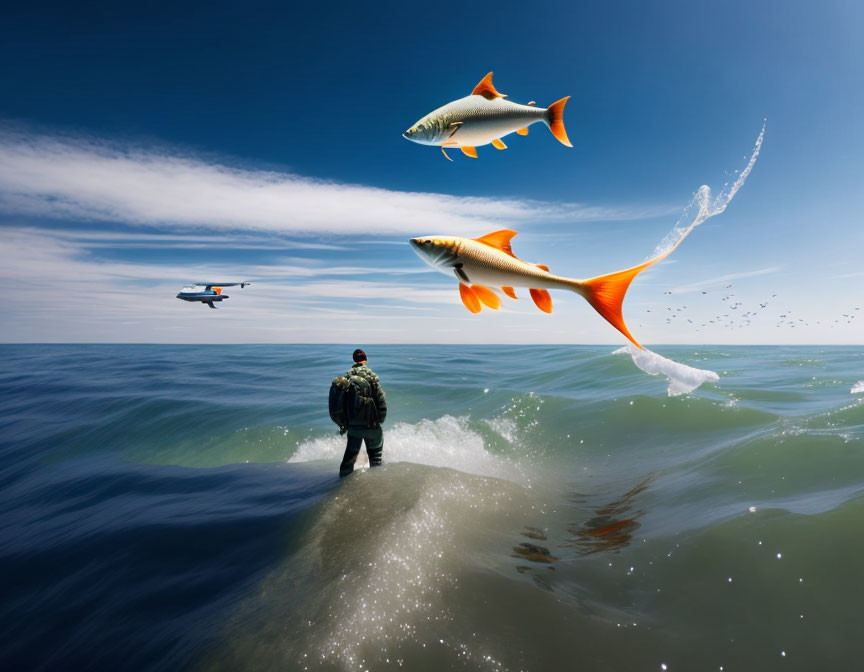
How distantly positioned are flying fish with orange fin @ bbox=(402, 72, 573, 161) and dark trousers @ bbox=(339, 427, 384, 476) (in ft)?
26.6

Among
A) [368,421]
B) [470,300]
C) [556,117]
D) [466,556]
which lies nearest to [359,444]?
[368,421]

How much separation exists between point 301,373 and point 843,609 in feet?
123

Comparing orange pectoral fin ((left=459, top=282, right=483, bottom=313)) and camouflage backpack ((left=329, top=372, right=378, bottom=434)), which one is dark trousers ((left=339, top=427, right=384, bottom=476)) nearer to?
camouflage backpack ((left=329, top=372, right=378, bottom=434))

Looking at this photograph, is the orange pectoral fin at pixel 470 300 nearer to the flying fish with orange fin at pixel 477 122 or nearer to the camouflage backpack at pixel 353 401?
the flying fish with orange fin at pixel 477 122

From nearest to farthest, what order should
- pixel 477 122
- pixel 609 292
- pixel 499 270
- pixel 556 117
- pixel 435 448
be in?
pixel 499 270 → pixel 609 292 → pixel 477 122 → pixel 556 117 → pixel 435 448

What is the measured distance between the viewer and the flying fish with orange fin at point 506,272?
3.53 feet

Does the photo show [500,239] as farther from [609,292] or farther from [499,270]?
[609,292]

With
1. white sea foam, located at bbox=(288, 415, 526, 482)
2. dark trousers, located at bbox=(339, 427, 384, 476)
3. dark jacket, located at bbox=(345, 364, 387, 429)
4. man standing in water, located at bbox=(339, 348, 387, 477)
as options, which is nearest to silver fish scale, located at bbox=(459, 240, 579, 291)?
man standing in water, located at bbox=(339, 348, 387, 477)

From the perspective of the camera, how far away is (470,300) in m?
1.24

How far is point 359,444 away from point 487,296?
873 cm

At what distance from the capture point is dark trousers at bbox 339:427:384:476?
9.16 m

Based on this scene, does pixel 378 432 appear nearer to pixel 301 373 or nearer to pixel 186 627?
pixel 186 627

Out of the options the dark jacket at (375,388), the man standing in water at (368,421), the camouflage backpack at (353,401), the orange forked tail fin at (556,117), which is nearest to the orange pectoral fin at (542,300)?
the orange forked tail fin at (556,117)

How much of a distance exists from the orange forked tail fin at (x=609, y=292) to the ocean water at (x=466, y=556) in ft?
12.8
